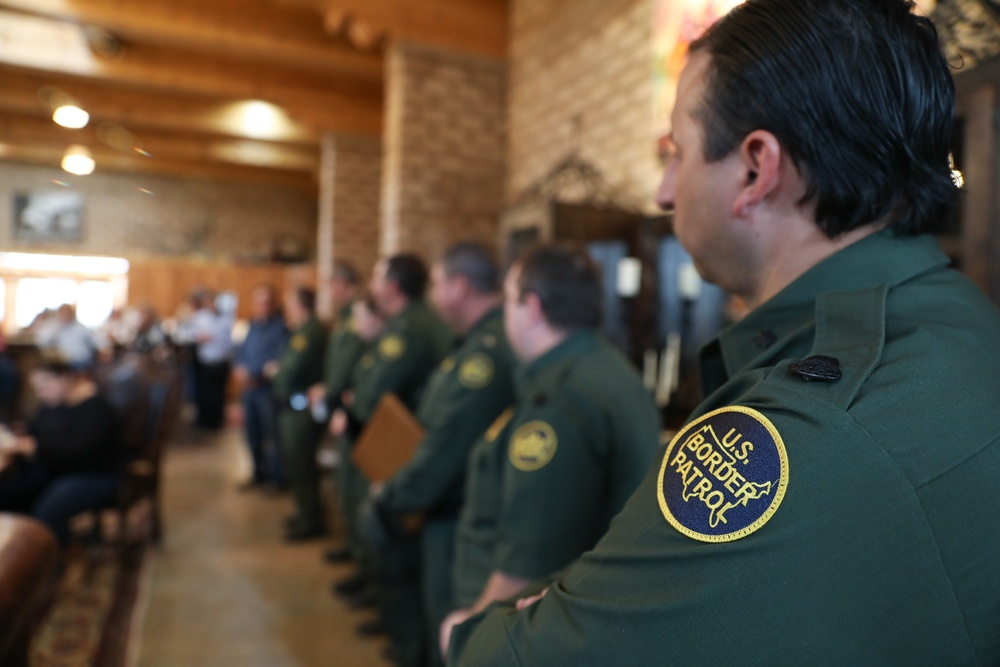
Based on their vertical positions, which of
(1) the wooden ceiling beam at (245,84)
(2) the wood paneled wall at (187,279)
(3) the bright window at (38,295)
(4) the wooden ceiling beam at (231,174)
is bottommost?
(3) the bright window at (38,295)

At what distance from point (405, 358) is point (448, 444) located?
3.31 feet

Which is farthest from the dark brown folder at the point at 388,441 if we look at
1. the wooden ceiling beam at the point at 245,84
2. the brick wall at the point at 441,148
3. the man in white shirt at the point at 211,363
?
the man in white shirt at the point at 211,363

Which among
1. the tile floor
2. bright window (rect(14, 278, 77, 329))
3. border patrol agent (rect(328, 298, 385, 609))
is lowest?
the tile floor

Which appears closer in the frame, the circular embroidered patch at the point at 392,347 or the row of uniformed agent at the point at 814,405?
the row of uniformed agent at the point at 814,405

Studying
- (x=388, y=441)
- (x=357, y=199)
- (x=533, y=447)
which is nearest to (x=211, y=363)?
(x=357, y=199)

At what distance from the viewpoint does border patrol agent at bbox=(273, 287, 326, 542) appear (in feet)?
14.0

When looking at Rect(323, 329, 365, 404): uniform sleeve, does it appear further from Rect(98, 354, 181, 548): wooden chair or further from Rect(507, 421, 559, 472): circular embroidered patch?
Rect(507, 421, 559, 472): circular embroidered patch

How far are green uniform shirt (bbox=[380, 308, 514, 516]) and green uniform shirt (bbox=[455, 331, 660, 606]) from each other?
402 mm

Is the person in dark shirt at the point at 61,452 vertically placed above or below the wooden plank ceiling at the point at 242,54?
below

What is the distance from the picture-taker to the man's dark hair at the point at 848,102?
0.63 meters

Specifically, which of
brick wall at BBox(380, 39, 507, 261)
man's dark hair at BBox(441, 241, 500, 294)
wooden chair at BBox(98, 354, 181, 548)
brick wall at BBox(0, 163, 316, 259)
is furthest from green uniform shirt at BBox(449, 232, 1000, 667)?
brick wall at BBox(0, 163, 316, 259)

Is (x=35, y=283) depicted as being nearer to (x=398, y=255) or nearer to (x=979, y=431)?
(x=979, y=431)

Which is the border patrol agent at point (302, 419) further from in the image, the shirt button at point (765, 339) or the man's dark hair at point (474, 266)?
the shirt button at point (765, 339)

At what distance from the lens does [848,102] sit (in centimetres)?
63
